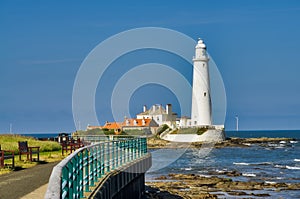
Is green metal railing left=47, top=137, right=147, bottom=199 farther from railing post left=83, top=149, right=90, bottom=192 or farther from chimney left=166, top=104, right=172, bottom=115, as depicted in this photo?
chimney left=166, top=104, right=172, bottom=115

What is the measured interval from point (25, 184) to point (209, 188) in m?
21.6

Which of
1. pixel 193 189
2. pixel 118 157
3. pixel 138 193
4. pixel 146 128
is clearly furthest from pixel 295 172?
pixel 146 128

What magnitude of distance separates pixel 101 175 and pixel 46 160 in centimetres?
896

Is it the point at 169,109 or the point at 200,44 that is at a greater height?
the point at 200,44

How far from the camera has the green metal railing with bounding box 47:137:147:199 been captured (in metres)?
8.45

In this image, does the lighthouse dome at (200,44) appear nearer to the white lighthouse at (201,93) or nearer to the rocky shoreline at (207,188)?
the white lighthouse at (201,93)

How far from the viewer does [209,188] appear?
34.9m

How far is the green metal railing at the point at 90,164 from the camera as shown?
845 cm

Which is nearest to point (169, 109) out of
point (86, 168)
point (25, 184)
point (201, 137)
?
point (201, 137)

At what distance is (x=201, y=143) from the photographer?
344 feet

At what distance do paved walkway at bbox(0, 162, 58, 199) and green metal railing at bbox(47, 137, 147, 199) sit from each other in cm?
112

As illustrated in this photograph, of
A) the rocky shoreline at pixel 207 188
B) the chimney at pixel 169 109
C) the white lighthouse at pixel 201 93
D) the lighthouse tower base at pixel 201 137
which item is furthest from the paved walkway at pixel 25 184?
the chimney at pixel 169 109

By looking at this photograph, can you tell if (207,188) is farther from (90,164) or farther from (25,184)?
(90,164)

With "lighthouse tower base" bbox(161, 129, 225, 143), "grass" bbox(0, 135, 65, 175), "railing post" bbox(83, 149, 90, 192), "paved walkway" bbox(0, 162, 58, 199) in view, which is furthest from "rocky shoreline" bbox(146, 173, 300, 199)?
"lighthouse tower base" bbox(161, 129, 225, 143)
